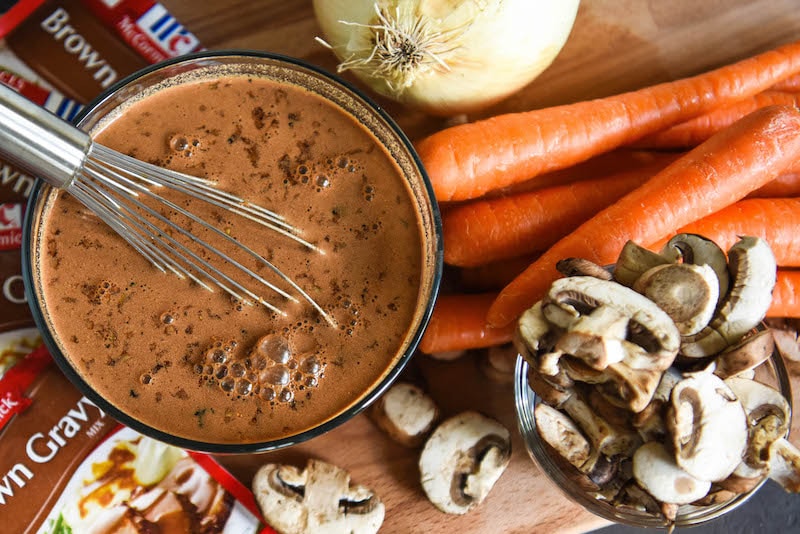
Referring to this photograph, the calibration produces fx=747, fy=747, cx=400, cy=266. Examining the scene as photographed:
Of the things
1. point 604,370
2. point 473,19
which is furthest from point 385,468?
point 473,19

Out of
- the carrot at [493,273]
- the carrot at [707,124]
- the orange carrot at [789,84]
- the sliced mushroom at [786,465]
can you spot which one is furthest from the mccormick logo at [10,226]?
the orange carrot at [789,84]

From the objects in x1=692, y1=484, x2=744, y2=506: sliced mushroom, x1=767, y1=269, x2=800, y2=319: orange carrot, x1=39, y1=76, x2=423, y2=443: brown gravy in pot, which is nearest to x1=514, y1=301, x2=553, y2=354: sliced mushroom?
x1=39, y1=76, x2=423, y2=443: brown gravy in pot

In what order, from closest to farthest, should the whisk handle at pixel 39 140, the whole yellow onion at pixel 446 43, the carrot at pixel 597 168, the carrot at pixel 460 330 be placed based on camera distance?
the whisk handle at pixel 39 140, the whole yellow onion at pixel 446 43, the carrot at pixel 460 330, the carrot at pixel 597 168

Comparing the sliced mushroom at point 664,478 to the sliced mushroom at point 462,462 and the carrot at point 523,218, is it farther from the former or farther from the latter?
the carrot at point 523,218

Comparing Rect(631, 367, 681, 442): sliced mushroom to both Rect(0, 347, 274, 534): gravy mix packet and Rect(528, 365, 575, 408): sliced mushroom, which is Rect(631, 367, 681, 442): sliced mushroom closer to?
Rect(528, 365, 575, 408): sliced mushroom

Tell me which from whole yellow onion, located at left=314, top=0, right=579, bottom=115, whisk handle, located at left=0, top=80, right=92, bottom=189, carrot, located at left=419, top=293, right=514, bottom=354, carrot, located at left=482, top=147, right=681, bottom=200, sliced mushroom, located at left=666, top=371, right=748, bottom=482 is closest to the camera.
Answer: whisk handle, located at left=0, top=80, right=92, bottom=189

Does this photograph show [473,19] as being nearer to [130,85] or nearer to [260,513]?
[130,85]

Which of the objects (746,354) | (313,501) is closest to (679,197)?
(746,354)
